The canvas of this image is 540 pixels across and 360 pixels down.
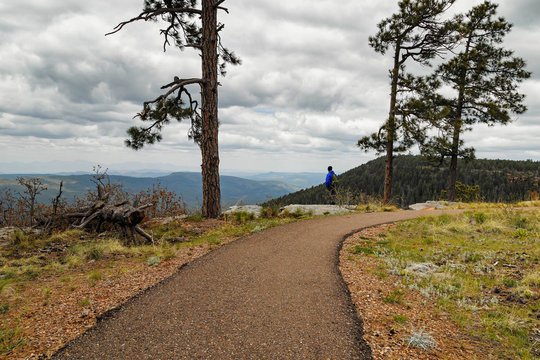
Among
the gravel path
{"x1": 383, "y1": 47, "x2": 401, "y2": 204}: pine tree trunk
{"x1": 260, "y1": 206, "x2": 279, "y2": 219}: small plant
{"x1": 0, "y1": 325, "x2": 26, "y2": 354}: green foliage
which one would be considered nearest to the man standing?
{"x1": 383, "y1": 47, "x2": 401, "y2": 204}: pine tree trunk

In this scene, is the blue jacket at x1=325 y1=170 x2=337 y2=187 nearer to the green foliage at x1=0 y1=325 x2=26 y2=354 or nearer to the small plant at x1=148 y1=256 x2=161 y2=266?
the small plant at x1=148 y1=256 x2=161 y2=266

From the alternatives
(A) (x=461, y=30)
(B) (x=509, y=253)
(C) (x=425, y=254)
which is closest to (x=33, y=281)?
(C) (x=425, y=254)

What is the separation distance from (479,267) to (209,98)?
1101 centimetres

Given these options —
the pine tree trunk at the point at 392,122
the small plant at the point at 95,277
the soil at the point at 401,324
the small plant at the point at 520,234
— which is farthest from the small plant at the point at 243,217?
the pine tree trunk at the point at 392,122

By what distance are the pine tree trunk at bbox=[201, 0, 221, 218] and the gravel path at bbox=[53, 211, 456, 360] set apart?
6299 millimetres

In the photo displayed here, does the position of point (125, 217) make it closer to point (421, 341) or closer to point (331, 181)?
point (421, 341)

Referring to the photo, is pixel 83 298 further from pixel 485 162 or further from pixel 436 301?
pixel 485 162

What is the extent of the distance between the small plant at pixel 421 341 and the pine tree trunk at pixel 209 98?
974cm

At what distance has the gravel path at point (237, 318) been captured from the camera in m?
3.30

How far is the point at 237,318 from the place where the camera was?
3986mm

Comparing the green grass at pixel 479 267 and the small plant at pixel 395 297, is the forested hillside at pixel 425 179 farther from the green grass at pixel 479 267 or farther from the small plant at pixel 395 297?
the small plant at pixel 395 297

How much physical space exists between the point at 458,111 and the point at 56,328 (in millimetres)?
25550

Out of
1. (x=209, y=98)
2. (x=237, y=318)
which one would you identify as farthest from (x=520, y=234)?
(x=209, y=98)

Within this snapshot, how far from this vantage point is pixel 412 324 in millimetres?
3939
